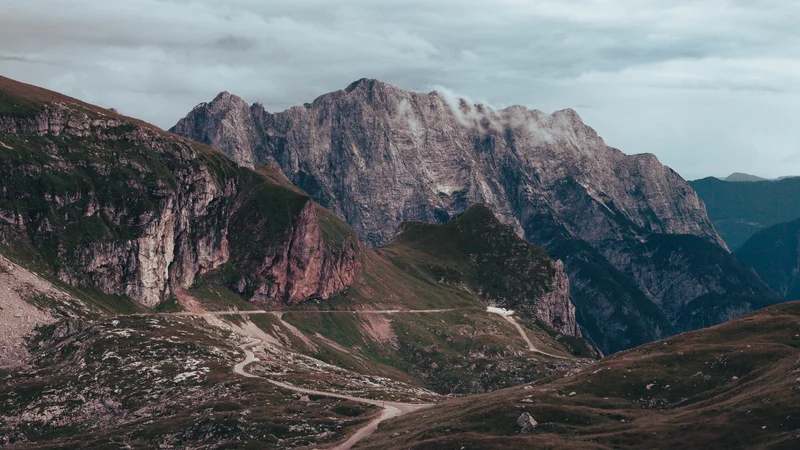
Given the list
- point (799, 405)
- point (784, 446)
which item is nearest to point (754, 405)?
point (799, 405)

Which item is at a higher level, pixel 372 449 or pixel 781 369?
pixel 781 369

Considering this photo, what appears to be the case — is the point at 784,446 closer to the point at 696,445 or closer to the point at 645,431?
the point at 696,445

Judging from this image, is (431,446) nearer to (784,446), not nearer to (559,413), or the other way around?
(559,413)

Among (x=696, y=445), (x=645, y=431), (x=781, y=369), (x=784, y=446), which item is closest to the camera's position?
(x=784, y=446)

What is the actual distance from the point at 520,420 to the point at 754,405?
50.4 meters

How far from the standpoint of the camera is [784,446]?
14625 centimetres

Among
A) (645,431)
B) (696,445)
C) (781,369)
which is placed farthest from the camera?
(781,369)

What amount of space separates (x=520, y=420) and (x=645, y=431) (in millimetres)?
30290

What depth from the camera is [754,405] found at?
544 ft

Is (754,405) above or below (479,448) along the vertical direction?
Answer: above

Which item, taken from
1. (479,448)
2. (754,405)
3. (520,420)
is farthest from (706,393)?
(479,448)

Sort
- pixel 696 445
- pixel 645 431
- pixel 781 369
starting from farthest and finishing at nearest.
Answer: pixel 781 369, pixel 645 431, pixel 696 445

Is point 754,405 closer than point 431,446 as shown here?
Yes

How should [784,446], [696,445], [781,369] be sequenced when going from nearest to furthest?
[784,446], [696,445], [781,369]
